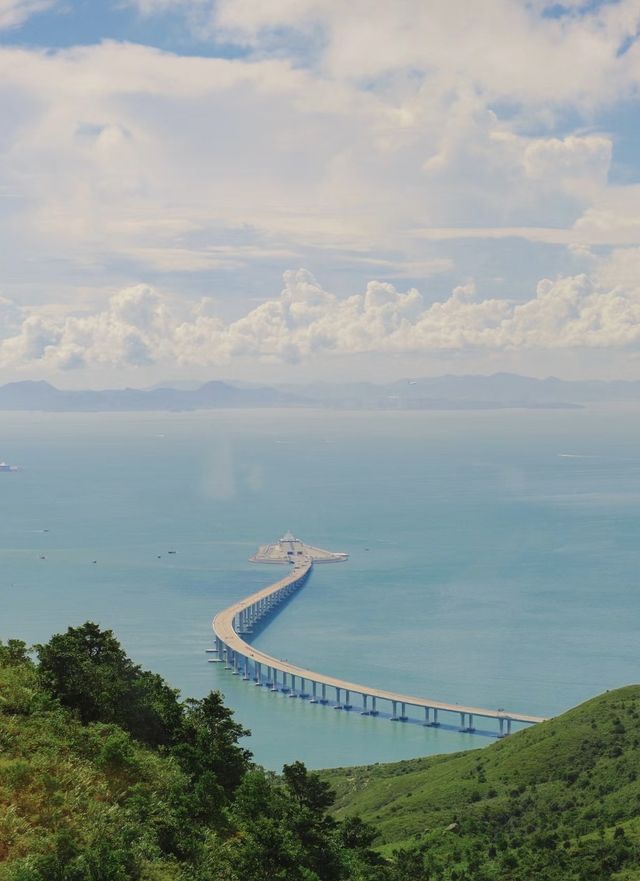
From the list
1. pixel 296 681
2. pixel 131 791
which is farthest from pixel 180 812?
pixel 296 681

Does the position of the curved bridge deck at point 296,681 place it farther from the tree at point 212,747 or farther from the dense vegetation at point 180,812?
the tree at point 212,747

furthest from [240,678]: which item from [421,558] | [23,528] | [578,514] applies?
[578,514]

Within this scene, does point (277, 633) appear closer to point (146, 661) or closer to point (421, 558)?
point (146, 661)

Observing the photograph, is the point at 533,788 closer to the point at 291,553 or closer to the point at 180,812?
the point at 180,812

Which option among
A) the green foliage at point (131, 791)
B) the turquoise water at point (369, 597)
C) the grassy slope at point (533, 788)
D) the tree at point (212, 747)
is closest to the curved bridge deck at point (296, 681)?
the turquoise water at point (369, 597)

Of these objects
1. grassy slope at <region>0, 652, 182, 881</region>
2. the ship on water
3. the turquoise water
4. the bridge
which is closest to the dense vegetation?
grassy slope at <region>0, 652, 182, 881</region>

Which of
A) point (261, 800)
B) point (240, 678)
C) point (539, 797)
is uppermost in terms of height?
point (261, 800)

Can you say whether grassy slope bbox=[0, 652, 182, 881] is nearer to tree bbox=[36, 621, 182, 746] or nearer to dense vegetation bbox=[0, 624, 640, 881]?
dense vegetation bbox=[0, 624, 640, 881]
